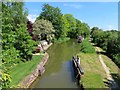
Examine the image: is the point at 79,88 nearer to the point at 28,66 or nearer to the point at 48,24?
the point at 28,66

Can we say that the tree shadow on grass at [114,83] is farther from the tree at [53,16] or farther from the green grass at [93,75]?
the tree at [53,16]

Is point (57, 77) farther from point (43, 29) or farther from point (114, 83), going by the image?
point (43, 29)

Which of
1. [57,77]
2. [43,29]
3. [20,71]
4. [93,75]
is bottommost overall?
[57,77]

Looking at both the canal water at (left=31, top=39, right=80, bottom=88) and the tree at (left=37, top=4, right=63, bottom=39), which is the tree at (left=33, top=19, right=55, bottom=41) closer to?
the tree at (left=37, top=4, right=63, bottom=39)

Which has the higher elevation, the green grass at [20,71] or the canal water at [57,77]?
the green grass at [20,71]

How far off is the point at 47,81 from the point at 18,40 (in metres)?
7.85

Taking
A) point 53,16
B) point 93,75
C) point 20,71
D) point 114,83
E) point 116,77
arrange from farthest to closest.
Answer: point 53,16
point 20,71
point 93,75
point 116,77
point 114,83

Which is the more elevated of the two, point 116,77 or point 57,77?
point 116,77

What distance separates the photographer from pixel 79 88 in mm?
19547

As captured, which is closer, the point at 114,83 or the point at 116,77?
the point at 114,83

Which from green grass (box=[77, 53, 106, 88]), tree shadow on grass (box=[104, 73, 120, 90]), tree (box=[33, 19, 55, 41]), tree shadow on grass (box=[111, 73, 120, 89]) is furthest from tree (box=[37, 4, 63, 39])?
Answer: tree shadow on grass (box=[104, 73, 120, 90])

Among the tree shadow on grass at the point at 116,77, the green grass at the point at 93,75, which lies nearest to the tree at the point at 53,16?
the green grass at the point at 93,75

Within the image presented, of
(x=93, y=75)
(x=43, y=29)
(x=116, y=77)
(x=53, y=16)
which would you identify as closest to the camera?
(x=116, y=77)

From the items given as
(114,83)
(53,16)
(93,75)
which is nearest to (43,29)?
(53,16)
